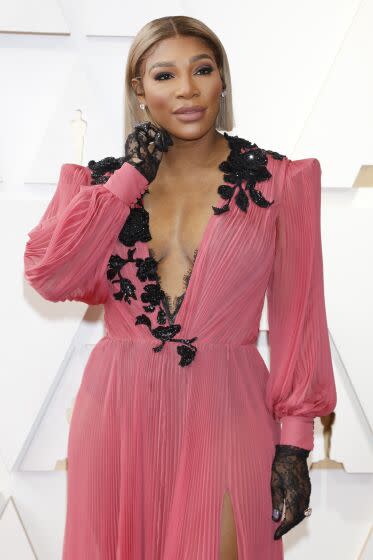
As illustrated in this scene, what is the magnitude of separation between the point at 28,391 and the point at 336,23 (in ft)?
4.90

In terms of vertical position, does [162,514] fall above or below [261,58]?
below

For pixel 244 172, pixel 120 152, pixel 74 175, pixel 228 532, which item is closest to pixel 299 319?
pixel 244 172

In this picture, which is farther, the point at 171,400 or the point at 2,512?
the point at 2,512

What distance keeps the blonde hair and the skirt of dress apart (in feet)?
1.69

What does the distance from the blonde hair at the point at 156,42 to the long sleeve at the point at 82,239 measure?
0.70 feet

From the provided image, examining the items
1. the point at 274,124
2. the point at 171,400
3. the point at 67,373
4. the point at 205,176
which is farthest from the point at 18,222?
the point at 171,400

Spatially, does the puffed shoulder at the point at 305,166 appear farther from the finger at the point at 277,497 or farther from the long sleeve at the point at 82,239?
the finger at the point at 277,497

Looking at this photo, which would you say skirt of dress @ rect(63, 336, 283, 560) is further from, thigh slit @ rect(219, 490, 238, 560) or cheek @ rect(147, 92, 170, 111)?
cheek @ rect(147, 92, 170, 111)

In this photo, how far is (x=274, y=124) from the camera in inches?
103

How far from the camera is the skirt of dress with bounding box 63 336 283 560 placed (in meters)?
1.51

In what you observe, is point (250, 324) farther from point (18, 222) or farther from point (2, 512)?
point (2, 512)

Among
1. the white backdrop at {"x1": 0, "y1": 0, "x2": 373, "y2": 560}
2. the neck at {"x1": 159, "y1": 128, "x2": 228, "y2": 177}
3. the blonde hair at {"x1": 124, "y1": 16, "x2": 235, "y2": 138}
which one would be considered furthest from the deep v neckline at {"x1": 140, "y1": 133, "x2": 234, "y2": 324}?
the white backdrop at {"x1": 0, "y1": 0, "x2": 373, "y2": 560}

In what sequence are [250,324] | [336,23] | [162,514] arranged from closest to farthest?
[162,514] → [250,324] → [336,23]

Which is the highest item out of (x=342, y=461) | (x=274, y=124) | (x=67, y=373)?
(x=274, y=124)
